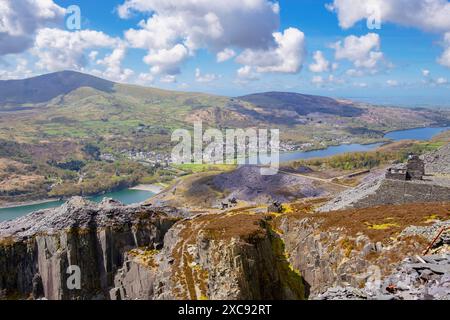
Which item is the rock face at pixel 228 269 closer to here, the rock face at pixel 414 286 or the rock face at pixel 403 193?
the rock face at pixel 403 193

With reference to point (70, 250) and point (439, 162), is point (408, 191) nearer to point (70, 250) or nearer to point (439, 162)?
point (439, 162)

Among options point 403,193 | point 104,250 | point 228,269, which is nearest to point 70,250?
point 104,250

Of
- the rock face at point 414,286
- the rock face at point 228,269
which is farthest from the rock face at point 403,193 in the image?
the rock face at point 414,286

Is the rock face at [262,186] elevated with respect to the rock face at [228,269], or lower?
lower

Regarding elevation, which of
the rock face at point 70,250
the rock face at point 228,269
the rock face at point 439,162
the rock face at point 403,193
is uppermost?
the rock face at point 439,162

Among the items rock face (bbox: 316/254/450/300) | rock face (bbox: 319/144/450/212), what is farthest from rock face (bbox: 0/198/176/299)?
rock face (bbox: 316/254/450/300)
